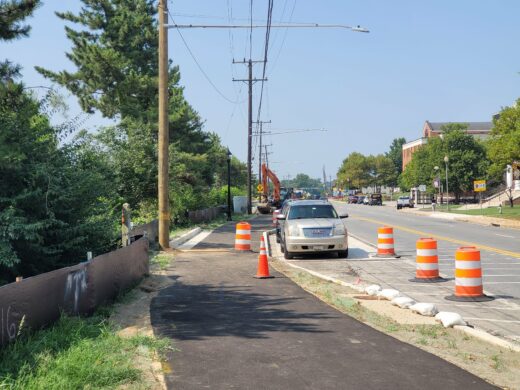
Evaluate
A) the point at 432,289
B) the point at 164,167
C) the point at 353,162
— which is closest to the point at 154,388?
the point at 432,289

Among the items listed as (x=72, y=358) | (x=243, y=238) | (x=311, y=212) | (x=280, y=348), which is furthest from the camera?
(x=243, y=238)

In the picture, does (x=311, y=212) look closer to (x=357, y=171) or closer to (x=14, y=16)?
(x=14, y=16)

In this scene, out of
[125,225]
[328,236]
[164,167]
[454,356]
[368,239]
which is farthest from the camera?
[368,239]

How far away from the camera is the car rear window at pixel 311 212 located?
737 inches

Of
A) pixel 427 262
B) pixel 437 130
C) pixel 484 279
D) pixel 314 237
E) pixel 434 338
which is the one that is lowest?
pixel 484 279

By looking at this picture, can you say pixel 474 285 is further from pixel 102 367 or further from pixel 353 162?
pixel 353 162

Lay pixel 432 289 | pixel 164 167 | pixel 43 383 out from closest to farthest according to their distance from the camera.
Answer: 1. pixel 43 383
2. pixel 432 289
3. pixel 164 167

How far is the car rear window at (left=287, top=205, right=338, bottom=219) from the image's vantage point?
18.7 meters

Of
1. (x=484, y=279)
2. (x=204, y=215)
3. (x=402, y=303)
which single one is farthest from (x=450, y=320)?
(x=204, y=215)

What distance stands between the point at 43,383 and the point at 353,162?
157m

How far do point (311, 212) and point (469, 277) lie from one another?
8752 mm

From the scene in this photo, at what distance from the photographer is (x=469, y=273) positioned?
34.2ft

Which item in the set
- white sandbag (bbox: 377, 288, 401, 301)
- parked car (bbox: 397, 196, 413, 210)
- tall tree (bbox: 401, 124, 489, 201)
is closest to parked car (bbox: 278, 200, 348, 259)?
white sandbag (bbox: 377, 288, 401, 301)

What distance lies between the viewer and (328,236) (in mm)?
17344
